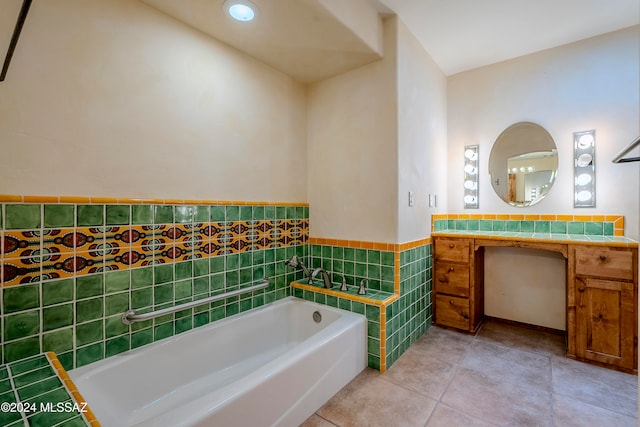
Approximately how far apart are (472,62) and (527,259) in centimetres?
195

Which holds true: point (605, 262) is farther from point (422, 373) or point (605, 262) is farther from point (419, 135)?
point (419, 135)

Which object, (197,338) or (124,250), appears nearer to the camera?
(124,250)

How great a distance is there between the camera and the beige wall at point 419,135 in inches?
85.0

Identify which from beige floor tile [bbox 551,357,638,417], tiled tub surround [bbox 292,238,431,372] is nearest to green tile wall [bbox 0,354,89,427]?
tiled tub surround [bbox 292,238,431,372]

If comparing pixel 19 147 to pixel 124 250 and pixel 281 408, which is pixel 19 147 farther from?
pixel 281 408

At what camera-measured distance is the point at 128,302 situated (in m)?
1.51

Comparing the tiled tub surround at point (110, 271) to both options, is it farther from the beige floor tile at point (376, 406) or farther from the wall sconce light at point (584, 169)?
the wall sconce light at point (584, 169)

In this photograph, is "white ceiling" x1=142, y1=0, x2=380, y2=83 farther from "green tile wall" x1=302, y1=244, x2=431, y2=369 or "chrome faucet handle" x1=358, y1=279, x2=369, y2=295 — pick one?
"chrome faucet handle" x1=358, y1=279, x2=369, y2=295

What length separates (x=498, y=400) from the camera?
1.65m

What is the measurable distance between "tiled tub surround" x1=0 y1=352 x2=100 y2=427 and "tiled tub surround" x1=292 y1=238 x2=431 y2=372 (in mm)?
1499

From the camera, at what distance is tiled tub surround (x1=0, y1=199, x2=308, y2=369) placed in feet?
4.00

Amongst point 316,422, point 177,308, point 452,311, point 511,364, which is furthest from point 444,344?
point 177,308

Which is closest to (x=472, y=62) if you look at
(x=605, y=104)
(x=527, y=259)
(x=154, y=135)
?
(x=605, y=104)

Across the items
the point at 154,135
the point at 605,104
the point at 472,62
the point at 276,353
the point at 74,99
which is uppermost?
the point at 472,62
